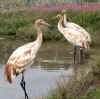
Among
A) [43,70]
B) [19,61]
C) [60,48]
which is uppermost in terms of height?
[19,61]

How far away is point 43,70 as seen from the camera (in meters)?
10.8

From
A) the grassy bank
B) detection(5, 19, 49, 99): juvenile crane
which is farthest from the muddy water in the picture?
the grassy bank

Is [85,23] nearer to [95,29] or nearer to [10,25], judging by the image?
[95,29]

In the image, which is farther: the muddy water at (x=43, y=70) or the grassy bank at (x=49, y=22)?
the grassy bank at (x=49, y=22)

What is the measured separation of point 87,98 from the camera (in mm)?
6906

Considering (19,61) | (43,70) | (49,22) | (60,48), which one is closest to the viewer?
(19,61)

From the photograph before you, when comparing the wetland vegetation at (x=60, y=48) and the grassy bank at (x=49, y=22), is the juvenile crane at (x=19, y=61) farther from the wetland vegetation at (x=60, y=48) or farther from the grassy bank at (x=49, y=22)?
the grassy bank at (x=49, y=22)

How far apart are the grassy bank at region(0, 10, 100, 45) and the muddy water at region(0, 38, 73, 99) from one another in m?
0.91

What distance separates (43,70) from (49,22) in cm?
810

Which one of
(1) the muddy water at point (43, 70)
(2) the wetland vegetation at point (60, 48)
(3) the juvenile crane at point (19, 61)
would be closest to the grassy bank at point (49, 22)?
(2) the wetland vegetation at point (60, 48)

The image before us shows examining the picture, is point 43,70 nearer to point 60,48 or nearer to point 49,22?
Answer: point 60,48

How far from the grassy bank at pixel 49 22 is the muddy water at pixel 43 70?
3.00ft

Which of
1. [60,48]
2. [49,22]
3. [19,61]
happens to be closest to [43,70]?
[19,61]

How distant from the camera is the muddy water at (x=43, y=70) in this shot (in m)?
8.57
